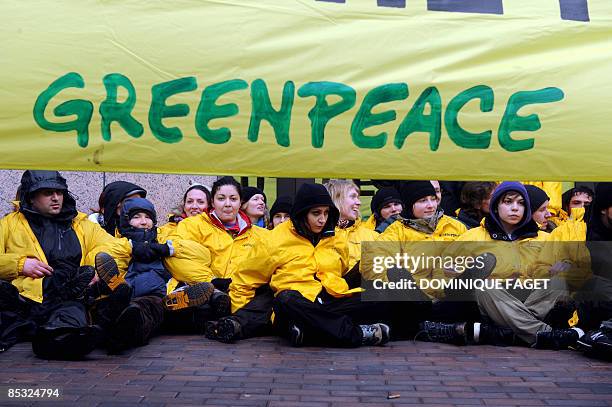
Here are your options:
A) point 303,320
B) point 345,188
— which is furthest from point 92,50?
point 345,188

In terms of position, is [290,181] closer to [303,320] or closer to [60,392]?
[303,320]

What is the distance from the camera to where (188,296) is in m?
6.69

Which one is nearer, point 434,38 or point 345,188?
point 434,38

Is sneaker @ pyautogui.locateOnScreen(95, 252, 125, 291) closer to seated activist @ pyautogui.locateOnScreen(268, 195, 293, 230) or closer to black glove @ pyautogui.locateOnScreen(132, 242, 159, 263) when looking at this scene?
black glove @ pyautogui.locateOnScreen(132, 242, 159, 263)

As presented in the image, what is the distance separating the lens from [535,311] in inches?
261

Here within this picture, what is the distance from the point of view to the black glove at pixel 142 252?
261 inches

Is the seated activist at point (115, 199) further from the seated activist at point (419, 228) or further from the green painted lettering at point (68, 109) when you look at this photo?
the green painted lettering at point (68, 109)

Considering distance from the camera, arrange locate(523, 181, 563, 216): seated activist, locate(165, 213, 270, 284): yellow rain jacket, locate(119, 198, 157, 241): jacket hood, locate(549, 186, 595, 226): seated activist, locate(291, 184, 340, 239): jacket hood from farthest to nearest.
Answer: locate(523, 181, 563, 216): seated activist < locate(549, 186, 595, 226): seated activist < locate(165, 213, 270, 284): yellow rain jacket < locate(119, 198, 157, 241): jacket hood < locate(291, 184, 340, 239): jacket hood

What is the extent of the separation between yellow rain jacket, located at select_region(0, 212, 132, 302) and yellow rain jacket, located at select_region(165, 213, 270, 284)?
1.72 ft

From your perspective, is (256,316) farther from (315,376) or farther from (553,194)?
(553,194)

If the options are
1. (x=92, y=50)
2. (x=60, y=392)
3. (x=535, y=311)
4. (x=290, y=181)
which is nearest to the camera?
(x=92, y=50)

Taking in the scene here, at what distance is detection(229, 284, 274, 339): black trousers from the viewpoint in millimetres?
6684

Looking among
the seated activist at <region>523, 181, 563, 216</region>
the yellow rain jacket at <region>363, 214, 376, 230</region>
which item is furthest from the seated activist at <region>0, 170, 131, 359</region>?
the seated activist at <region>523, 181, 563, 216</region>

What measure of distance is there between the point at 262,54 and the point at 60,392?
2.69 meters
